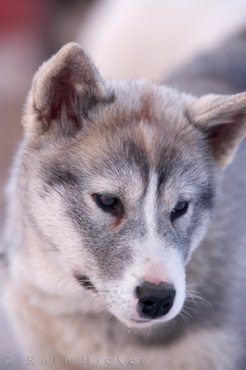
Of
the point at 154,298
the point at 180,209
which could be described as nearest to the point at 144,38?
the point at 180,209

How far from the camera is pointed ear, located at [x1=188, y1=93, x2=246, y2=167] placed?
2320 millimetres

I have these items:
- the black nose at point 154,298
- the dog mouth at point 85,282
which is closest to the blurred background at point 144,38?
the dog mouth at point 85,282

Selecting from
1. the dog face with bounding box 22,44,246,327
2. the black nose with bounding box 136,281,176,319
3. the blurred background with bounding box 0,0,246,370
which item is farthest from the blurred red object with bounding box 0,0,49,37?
the black nose with bounding box 136,281,176,319

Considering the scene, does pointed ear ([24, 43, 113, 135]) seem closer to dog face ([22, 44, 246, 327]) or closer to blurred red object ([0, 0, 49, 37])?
dog face ([22, 44, 246, 327])

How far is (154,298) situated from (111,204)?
0.93 feet

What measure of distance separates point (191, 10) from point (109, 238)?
2581 mm

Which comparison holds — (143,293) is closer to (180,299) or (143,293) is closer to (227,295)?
(180,299)

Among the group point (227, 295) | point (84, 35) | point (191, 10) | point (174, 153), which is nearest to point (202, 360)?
point (227, 295)

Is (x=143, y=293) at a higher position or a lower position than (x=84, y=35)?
lower

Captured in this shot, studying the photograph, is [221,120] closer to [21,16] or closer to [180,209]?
[180,209]

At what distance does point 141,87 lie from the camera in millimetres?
2459

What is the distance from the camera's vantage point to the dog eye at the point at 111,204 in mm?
2164

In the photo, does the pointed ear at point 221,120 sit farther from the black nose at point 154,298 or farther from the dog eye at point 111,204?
the black nose at point 154,298

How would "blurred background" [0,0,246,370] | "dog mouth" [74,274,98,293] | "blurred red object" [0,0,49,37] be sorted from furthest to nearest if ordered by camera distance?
"blurred red object" [0,0,49,37] < "blurred background" [0,0,246,370] < "dog mouth" [74,274,98,293]
